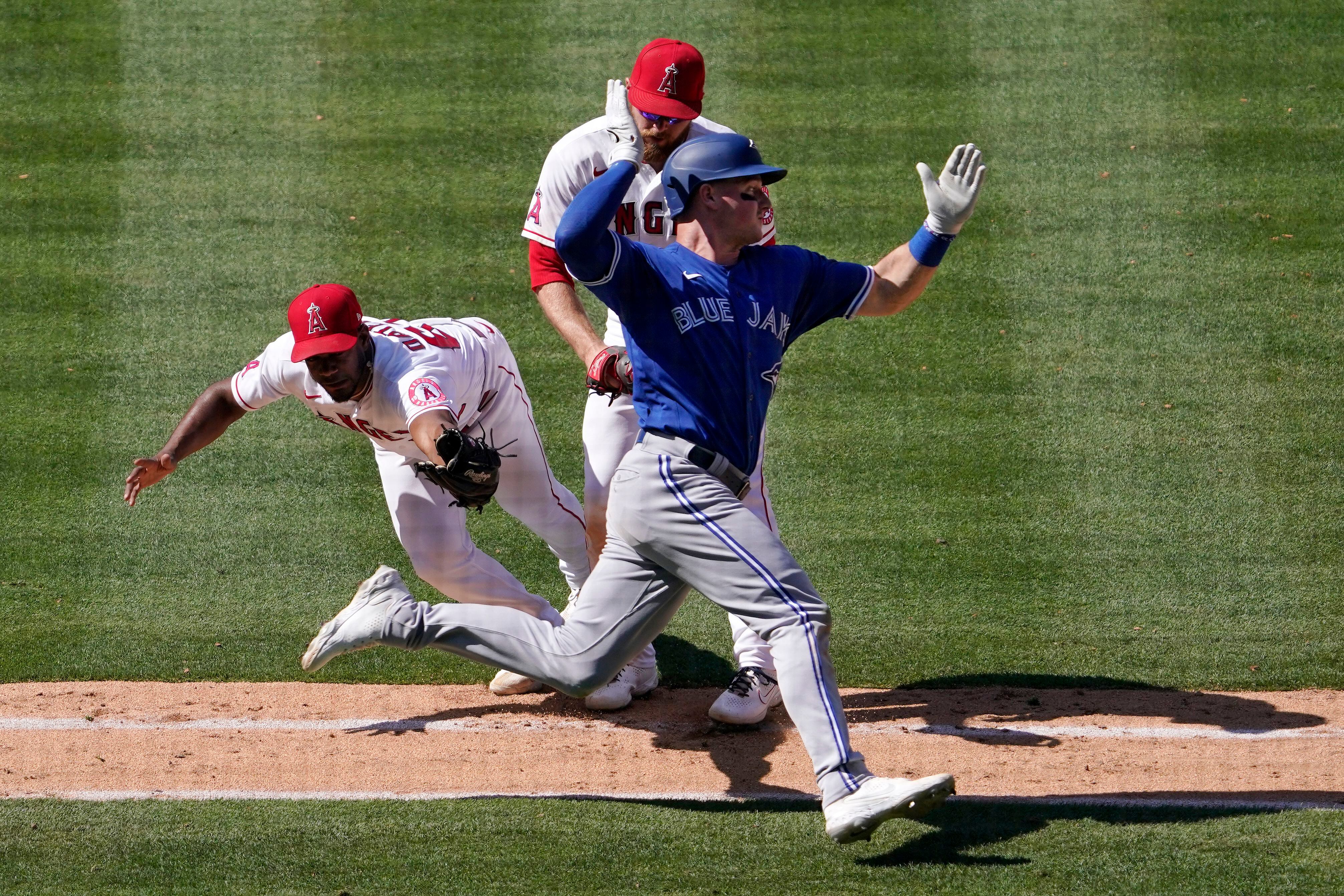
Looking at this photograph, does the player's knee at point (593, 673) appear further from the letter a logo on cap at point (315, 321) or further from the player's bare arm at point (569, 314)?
the letter a logo on cap at point (315, 321)

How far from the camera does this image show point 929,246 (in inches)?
170

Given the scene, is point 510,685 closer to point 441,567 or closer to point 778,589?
point 441,567

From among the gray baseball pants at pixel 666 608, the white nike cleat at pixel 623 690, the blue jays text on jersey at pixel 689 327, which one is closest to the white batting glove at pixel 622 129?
the blue jays text on jersey at pixel 689 327

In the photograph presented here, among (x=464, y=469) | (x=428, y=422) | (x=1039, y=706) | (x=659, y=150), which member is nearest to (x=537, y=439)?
Answer: (x=428, y=422)

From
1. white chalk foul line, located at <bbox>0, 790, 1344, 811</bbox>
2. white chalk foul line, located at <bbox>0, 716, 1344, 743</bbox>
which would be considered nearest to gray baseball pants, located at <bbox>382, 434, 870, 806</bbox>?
white chalk foul line, located at <bbox>0, 790, 1344, 811</bbox>

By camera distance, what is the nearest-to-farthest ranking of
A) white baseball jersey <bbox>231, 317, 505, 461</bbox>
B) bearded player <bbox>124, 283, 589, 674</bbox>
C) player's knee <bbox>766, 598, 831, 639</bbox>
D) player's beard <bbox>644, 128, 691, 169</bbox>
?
player's knee <bbox>766, 598, 831, 639</bbox> → bearded player <bbox>124, 283, 589, 674</bbox> → white baseball jersey <bbox>231, 317, 505, 461</bbox> → player's beard <bbox>644, 128, 691, 169</bbox>

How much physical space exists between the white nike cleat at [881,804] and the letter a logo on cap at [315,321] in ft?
6.91

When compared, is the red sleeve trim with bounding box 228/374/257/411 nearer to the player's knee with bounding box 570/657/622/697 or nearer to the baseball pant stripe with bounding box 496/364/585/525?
the baseball pant stripe with bounding box 496/364/585/525

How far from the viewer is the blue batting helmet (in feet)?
13.3

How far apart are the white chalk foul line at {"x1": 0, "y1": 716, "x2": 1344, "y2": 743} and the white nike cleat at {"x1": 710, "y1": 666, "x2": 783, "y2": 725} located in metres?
0.09

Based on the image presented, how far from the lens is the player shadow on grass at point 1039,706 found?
489 cm

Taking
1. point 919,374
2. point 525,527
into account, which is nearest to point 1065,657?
point 919,374

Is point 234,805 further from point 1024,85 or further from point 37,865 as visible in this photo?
point 1024,85

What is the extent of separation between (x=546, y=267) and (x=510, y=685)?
1.52 m
